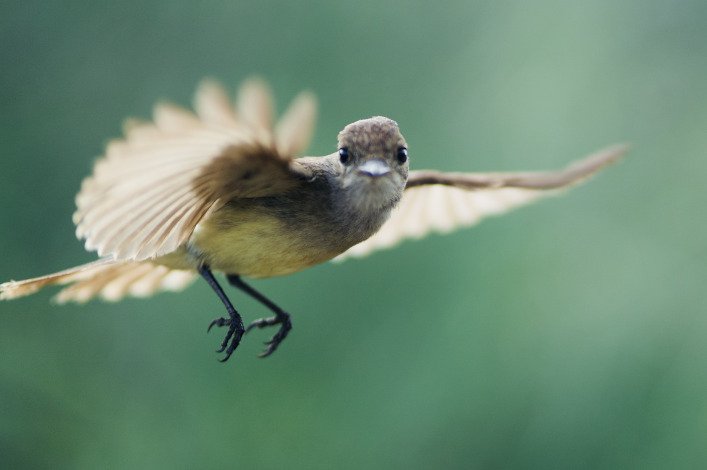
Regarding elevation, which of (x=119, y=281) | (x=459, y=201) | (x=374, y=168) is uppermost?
(x=459, y=201)

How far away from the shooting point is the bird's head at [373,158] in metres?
2.57

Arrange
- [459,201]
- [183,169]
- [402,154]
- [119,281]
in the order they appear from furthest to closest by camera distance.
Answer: [459,201] < [119,281] < [402,154] < [183,169]

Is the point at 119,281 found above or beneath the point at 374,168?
above

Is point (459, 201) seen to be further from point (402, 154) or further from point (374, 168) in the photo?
point (374, 168)

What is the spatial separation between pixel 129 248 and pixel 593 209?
387 centimetres

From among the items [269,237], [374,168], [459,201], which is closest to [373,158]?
[374,168]

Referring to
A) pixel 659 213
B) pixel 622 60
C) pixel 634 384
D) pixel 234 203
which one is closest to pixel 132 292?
pixel 234 203

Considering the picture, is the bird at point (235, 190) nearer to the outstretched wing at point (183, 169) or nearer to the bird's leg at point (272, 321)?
the outstretched wing at point (183, 169)

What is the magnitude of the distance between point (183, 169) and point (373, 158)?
49cm

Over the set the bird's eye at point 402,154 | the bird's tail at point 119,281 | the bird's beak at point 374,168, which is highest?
the bird's tail at point 119,281

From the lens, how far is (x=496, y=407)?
5.55 metres

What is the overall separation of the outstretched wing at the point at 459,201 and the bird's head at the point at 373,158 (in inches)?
41.8

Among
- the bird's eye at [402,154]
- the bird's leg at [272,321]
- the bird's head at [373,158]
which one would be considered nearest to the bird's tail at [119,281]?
the bird's leg at [272,321]

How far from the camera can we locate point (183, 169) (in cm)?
253
